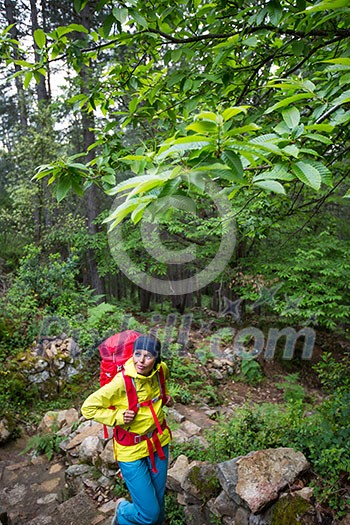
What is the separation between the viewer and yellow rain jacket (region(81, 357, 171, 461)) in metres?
2.81

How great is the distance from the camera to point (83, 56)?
251 cm

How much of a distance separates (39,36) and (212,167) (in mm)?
1790

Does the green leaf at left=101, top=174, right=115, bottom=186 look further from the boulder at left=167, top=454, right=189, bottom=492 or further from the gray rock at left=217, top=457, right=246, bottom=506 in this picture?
the boulder at left=167, top=454, right=189, bottom=492

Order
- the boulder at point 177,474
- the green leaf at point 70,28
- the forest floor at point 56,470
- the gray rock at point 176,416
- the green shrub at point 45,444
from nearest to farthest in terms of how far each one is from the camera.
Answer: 1. the green leaf at point 70,28
2. the boulder at point 177,474
3. the forest floor at point 56,470
4. the green shrub at point 45,444
5. the gray rock at point 176,416

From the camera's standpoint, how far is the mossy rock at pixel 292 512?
2594mm

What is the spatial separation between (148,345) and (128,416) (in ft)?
1.89

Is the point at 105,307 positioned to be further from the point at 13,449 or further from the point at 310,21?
the point at 310,21

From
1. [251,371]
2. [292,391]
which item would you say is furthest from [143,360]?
[251,371]

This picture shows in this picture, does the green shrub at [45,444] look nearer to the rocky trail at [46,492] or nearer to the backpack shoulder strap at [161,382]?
the rocky trail at [46,492]

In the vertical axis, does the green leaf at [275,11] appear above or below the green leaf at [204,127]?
above

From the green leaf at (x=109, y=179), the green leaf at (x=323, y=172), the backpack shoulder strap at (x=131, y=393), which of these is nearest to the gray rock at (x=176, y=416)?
the backpack shoulder strap at (x=131, y=393)

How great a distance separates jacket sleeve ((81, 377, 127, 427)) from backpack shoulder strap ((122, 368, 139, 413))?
0.06 meters

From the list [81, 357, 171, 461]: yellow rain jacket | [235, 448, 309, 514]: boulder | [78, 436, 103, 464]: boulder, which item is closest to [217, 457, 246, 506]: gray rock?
[235, 448, 309, 514]: boulder

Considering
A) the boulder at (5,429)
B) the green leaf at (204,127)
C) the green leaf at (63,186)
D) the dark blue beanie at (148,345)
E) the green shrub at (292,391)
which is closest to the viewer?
the green leaf at (204,127)
